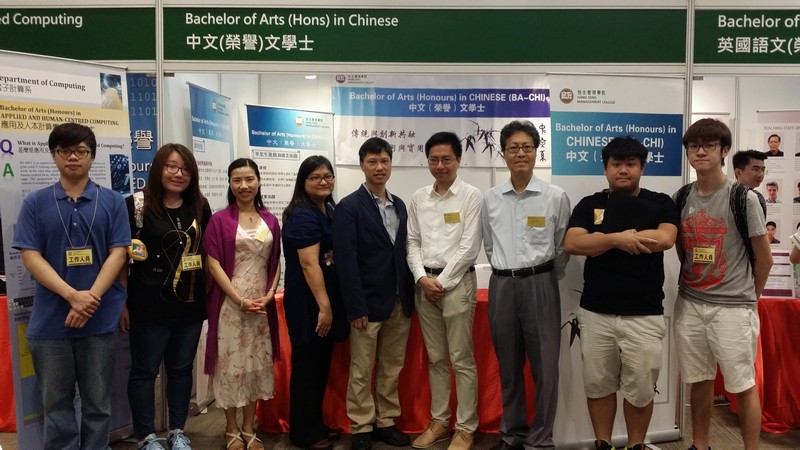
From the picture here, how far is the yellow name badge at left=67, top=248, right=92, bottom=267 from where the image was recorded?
2.37 meters

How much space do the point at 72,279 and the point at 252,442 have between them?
1210 mm

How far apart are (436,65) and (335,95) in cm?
176

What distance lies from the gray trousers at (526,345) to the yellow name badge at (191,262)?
4.77ft

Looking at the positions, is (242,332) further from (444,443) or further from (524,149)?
(524,149)

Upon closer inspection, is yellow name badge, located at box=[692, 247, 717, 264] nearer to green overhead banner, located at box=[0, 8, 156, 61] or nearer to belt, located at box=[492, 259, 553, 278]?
belt, located at box=[492, 259, 553, 278]

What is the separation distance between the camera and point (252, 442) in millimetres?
2834

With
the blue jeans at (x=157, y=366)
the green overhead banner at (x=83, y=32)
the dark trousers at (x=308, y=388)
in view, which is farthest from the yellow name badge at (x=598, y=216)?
the green overhead banner at (x=83, y=32)

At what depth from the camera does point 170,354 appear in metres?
2.72

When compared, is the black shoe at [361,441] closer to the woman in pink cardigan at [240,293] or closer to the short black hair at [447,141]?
the woman in pink cardigan at [240,293]

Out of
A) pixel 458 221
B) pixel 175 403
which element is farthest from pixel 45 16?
pixel 458 221

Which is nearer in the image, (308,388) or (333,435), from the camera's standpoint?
(308,388)

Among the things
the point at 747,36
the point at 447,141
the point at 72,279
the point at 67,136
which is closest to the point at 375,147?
the point at 447,141

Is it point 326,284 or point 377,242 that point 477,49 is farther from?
point 326,284

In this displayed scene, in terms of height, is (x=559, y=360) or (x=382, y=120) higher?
(x=382, y=120)
